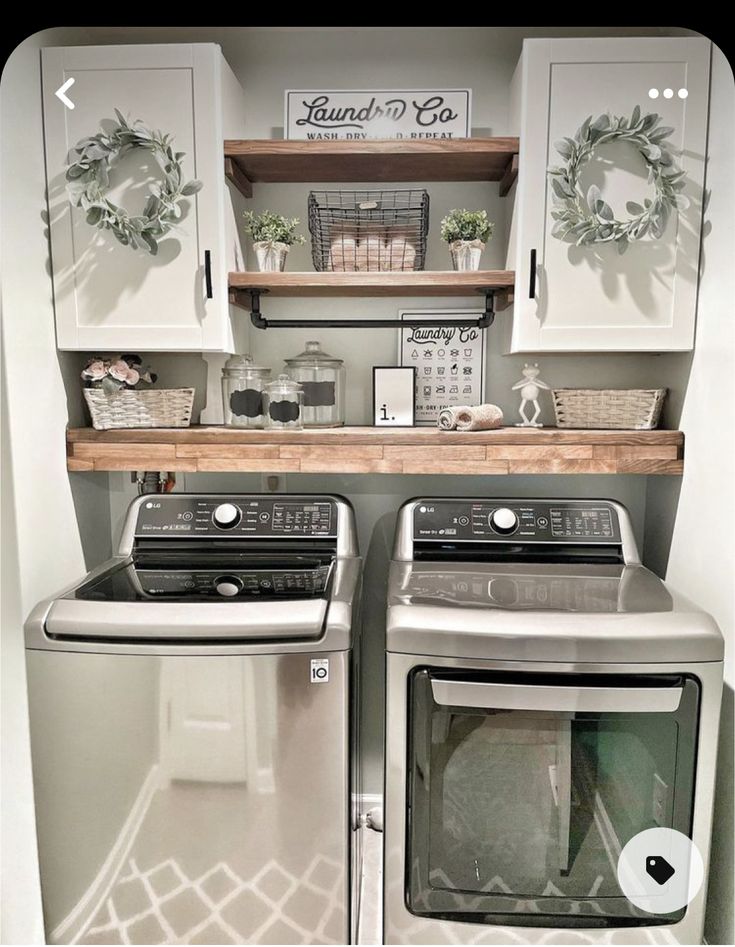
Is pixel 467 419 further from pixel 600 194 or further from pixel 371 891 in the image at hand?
pixel 371 891

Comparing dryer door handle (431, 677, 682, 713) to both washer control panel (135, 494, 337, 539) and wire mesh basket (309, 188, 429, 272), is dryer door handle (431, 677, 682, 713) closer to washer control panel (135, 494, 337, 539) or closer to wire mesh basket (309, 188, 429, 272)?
washer control panel (135, 494, 337, 539)

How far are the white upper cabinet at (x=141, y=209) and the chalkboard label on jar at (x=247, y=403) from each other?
4.7 inches

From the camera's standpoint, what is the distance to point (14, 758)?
1.35 metres

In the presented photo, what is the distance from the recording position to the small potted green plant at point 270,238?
1.65 metres

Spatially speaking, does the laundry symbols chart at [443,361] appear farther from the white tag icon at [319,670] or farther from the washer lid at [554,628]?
the white tag icon at [319,670]

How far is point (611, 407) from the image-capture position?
1.67 metres

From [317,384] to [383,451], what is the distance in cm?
27

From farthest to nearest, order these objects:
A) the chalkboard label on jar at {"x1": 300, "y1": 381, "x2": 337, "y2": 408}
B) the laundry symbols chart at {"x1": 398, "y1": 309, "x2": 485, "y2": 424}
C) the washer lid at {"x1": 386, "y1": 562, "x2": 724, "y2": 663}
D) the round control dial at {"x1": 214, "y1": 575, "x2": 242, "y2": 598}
→ 1. the laundry symbols chart at {"x1": 398, "y1": 309, "x2": 485, "y2": 424}
2. the chalkboard label on jar at {"x1": 300, "y1": 381, "x2": 337, "y2": 408}
3. the round control dial at {"x1": 214, "y1": 575, "x2": 242, "y2": 598}
4. the washer lid at {"x1": 386, "y1": 562, "x2": 724, "y2": 663}

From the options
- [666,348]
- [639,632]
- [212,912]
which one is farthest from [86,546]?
[666,348]

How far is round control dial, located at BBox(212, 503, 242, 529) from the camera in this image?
167cm

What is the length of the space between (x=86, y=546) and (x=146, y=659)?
2.03 feet

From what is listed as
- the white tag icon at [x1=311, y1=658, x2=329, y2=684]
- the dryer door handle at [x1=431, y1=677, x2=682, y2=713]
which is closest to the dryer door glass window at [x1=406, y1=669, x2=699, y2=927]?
the dryer door handle at [x1=431, y1=677, x2=682, y2=713]

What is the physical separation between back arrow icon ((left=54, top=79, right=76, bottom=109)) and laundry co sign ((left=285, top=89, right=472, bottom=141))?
0.50m

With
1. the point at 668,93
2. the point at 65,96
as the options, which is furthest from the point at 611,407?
the point at 65,96
